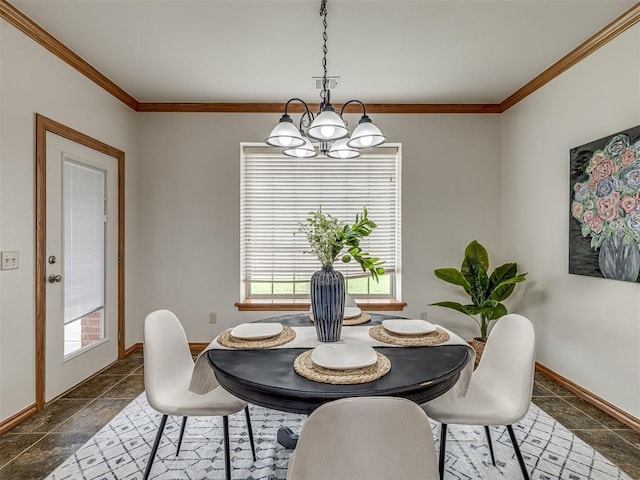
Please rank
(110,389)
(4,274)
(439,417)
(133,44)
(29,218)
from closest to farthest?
(439,417) < (4,274) < (29,218) < (133,44) < (110,389)

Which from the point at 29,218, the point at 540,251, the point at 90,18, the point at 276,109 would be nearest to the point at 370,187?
the point at 276,109

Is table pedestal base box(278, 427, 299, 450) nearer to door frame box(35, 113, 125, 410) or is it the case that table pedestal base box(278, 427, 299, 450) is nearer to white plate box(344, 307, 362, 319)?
white plate box(344, 307, 362, 319)

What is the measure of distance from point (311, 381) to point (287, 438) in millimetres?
969

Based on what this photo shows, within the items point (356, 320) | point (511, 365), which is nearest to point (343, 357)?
point (356, 320)

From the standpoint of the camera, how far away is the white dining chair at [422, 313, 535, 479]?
1.46 m

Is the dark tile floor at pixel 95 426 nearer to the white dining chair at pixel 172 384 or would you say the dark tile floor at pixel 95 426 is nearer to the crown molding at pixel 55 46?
the white dining chair at pixel 172 384

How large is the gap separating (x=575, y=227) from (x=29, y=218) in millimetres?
3789

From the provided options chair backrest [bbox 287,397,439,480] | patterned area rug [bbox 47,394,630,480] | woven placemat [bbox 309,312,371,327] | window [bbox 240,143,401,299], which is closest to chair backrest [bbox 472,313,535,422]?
patterned area rug [bbox 47,394,630,480]

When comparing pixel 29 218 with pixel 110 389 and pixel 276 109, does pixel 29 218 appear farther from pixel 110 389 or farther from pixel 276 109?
pixel 276 109

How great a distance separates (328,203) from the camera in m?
3.53

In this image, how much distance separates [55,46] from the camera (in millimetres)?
2338

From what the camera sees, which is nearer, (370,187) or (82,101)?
(82,101)

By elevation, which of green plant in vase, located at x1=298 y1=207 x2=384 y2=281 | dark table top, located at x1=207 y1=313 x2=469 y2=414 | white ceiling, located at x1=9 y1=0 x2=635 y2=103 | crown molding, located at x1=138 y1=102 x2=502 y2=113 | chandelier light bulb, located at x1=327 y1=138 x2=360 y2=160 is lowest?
dark table top, located at x1=207 y1=313 x2=469 y2=414

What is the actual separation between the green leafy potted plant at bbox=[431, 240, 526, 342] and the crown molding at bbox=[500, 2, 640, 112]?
4.79ft
